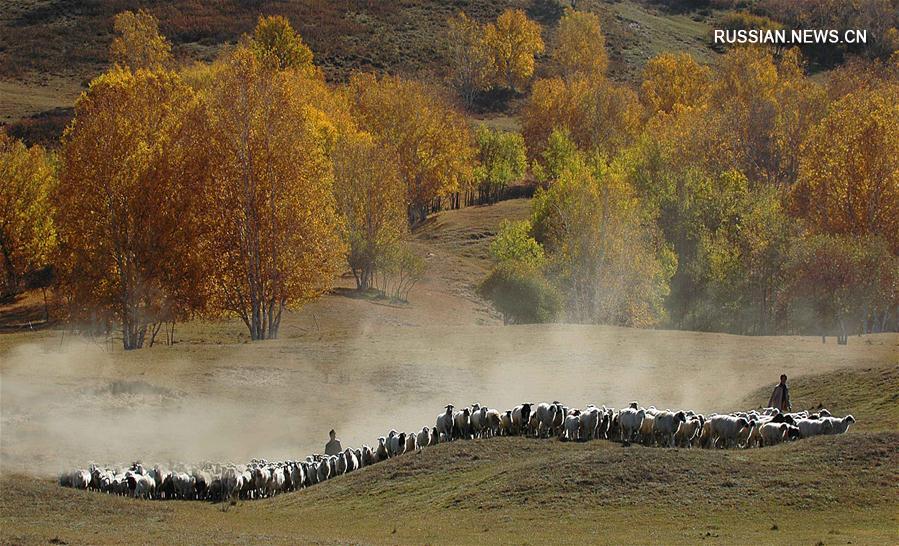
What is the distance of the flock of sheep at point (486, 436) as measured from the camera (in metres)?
38.8

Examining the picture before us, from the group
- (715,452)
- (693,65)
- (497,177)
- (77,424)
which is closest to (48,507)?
(77,424)

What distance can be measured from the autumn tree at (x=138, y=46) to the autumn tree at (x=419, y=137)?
39906mm

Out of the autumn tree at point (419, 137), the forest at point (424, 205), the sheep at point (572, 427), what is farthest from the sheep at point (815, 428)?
the autumn tree at point (419, 137)

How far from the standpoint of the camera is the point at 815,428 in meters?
38.2

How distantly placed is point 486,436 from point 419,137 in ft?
328

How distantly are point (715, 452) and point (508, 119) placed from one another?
162 m

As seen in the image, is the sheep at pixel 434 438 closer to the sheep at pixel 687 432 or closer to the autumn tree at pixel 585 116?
the sheep at pixel 687 432

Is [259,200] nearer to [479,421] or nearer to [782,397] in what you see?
[479,421]

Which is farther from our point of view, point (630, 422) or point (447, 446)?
point (447, 446)

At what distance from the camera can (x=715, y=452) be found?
36125 millimetres

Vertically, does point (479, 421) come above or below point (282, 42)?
below

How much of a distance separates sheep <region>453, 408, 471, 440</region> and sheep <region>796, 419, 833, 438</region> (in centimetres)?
1164

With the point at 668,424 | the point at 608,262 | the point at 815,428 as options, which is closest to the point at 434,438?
the point at 668,424

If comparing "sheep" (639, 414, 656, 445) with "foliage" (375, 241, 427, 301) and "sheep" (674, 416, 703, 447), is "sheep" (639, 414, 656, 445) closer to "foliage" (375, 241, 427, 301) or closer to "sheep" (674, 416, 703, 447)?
"sheep" (674, 416, 703, 447)
